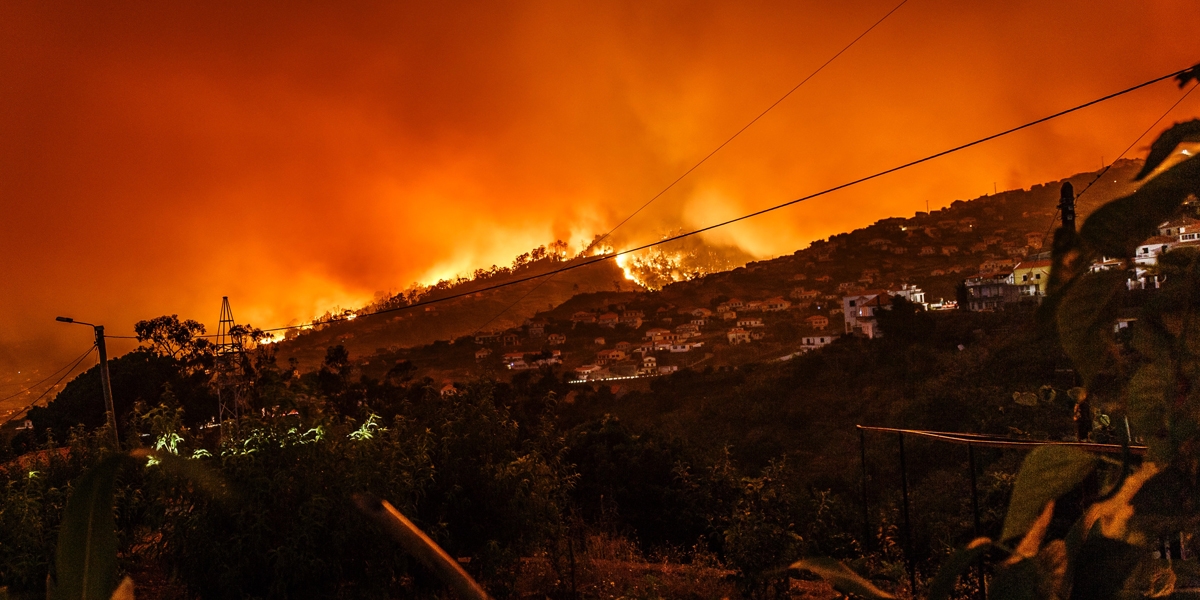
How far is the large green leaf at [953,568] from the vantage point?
36 centimetres

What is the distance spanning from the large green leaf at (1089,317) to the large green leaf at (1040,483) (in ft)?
0.16

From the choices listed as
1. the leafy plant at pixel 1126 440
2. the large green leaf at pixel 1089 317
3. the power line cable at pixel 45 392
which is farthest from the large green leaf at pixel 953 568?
the power line cable at pixel 45 392

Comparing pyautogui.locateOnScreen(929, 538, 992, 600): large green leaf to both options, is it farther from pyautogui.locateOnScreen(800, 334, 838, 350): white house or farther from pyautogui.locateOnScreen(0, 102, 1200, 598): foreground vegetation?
pyautogui.locateOnScreen(800, 334, 838, 350): white house

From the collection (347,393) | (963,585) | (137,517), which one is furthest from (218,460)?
(347,393)

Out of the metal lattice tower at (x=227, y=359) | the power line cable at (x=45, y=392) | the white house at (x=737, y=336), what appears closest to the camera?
the metal lattice tower at (x=227, y=359)

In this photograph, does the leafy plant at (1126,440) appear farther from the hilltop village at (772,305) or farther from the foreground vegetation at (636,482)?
the hilltop village at (772,305)

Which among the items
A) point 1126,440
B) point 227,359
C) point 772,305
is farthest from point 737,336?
point 1126,440

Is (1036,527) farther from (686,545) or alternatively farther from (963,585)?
(686,545)

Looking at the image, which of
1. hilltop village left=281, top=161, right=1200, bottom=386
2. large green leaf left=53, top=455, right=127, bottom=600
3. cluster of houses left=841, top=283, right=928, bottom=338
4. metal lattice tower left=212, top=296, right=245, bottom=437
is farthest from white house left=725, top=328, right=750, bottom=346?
large green leaf left=53, top=455, right=127, bottom=600

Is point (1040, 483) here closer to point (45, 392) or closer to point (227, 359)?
point (227, 359)

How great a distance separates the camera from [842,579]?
1.29 feet

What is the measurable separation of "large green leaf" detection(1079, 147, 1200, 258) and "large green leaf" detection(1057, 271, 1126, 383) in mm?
23

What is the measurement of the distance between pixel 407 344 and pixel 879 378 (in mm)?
23506

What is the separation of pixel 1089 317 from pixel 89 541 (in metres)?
0.52
